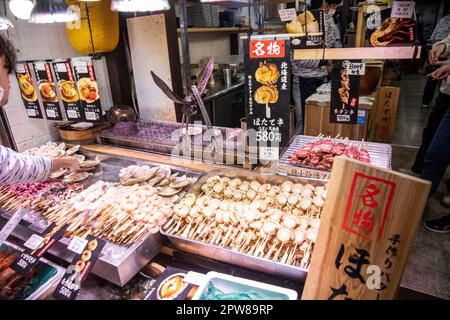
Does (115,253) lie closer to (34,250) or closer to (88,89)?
(34,250)

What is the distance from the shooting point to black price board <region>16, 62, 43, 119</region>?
4559 mm

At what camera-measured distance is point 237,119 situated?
9.90 metres

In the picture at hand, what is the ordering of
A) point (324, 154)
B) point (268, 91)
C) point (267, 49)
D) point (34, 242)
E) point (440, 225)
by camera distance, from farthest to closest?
point (440, 225), point (324, 154), point (268, 91), point (267, 49), point (34, 242)

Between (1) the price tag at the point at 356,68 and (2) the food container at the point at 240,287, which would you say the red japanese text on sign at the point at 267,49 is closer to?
(1) the price tag at the point at 356,68

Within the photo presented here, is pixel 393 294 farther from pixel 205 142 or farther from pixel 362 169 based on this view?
pixel 205 142

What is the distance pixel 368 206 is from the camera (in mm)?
1534

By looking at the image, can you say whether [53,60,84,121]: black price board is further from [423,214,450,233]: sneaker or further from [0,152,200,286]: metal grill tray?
[423,214,450,233]: sneaker

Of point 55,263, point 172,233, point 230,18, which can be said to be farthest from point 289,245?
point 230,18

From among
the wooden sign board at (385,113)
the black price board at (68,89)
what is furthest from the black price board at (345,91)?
the wooden sign board at (385,113)

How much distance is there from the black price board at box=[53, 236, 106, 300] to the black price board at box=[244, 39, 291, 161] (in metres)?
2.06

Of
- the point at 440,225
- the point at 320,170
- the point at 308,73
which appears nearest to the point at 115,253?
the point at 320,170

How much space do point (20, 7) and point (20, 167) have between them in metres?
2.83

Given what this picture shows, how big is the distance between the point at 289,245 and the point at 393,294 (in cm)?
103

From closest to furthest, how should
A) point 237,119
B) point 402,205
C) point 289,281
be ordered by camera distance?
point 402,205 < point 289,281 < point 237,119
